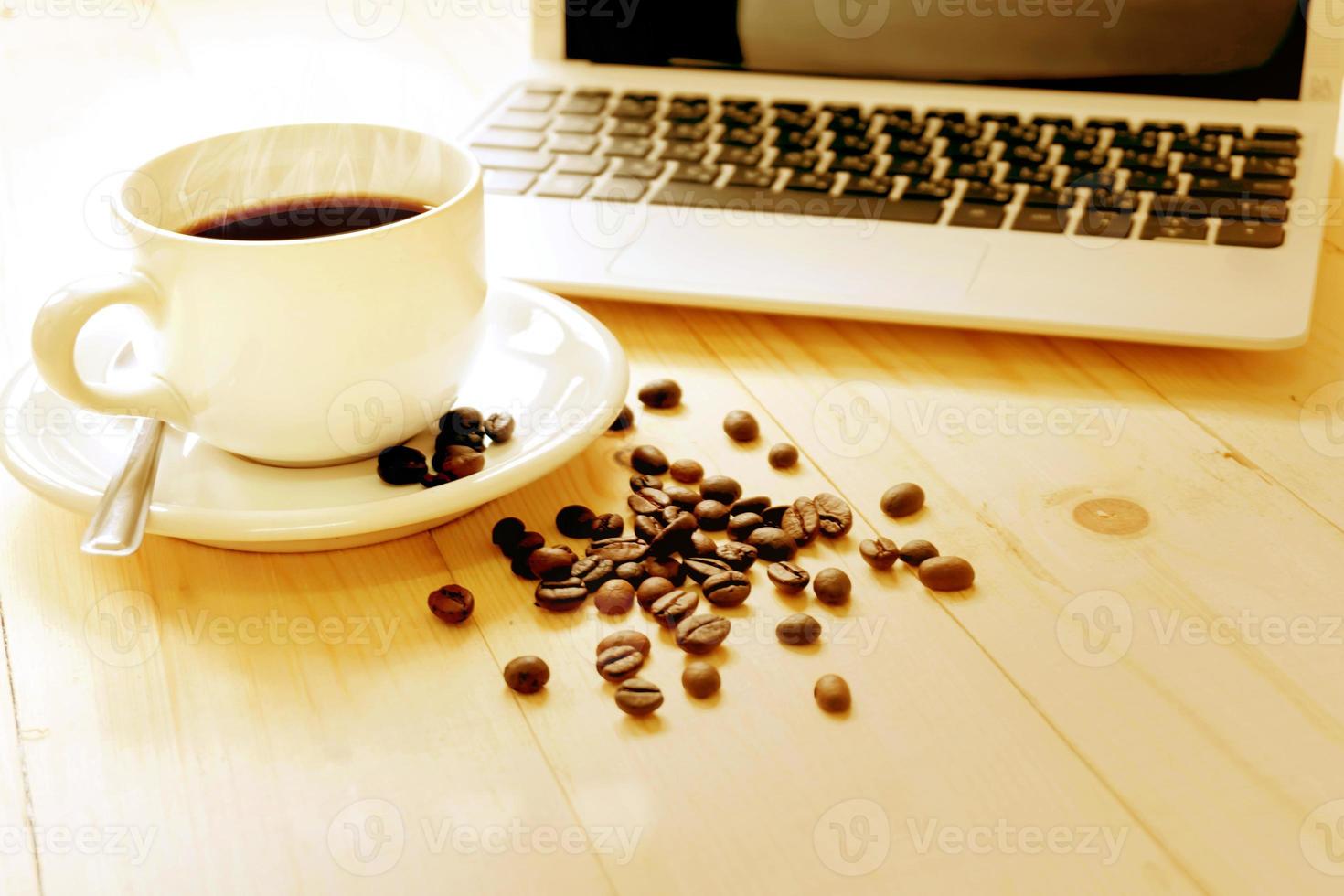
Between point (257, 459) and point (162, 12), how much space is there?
1281mm

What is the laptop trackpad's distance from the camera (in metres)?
0.92

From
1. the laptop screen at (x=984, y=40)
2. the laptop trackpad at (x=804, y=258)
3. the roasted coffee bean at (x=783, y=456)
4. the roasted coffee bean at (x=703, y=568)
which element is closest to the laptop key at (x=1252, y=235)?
the laptop trackpad at (x=804, y=258)

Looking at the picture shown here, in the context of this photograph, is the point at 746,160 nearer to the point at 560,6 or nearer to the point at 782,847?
the point at 560,6

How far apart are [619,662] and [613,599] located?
0.05 meters

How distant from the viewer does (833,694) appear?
0.60 m

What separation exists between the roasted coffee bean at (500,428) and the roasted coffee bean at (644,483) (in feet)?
0.25

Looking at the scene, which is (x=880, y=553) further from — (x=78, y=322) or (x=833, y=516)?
(x=78, y=322)

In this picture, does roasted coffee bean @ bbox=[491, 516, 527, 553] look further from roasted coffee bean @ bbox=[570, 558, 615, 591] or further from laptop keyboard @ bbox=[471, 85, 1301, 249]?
laptop keyboard @ bbox=[471, 85, 1301, 249]

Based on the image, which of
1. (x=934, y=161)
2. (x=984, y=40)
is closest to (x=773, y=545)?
(x=934, y=161)

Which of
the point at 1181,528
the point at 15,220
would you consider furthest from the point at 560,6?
the point at 1181,528

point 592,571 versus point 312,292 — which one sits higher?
point 312,292

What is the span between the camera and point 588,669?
64 centimetres

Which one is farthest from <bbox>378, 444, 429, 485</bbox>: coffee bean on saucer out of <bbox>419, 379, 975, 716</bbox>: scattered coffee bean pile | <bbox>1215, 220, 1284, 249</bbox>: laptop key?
<bbox>1215, 220, 1284, 249</bbox>: laptop key

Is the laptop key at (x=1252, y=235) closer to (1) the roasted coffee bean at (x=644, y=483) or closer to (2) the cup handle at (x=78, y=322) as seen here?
(1) the roasted coffee bean at (x=644, y=483)
